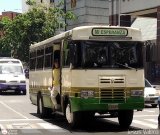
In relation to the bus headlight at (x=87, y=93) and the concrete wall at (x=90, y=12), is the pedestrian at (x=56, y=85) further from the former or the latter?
the concrete wall at (x=90, y=12)

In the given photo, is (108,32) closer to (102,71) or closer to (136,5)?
(102,71)

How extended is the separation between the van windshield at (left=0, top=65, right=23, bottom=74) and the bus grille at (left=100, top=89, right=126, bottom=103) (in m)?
22.7

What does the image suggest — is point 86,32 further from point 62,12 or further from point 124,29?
point 62,12

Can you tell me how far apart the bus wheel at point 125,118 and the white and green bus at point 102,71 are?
6 cm

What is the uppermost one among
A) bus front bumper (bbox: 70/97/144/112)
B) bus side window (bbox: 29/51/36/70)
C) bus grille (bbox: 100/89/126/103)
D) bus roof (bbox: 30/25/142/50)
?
bus roof (bbox: 30/25/142/50)

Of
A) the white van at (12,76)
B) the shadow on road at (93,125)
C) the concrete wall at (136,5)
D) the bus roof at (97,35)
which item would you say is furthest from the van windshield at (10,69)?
the concrete wall at (136,5)

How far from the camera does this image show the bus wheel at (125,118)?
16.4 metres

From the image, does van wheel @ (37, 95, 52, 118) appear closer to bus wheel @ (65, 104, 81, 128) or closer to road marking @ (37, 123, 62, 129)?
road marking @ (37, 123, 62, 129)

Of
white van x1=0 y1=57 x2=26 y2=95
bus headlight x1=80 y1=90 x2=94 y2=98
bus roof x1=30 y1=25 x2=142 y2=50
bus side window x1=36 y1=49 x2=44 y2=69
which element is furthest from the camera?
white van x1=0 y1=57 x2=26 y2=95

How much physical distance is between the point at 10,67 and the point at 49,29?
106ft

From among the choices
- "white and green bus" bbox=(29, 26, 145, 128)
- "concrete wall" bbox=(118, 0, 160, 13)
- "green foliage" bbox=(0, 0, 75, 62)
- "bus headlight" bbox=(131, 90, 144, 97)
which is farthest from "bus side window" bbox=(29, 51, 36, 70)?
"green foliage" bbox=(0, 0, 75, 62)

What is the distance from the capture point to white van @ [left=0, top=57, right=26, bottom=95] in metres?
37.0

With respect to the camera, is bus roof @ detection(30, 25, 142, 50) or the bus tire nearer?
bus roof @ detection(30, 25, 142, 50)

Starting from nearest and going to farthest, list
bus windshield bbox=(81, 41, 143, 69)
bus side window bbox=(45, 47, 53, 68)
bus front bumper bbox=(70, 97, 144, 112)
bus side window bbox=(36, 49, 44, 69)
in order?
bus front bumper bbox=(70, 97, 144, 112), bus windshield bbox=(81, 41, 143, 69), bus side window bbox=(45, 47, 53, 68), bus side window bbox=(36, 49, 44, 69)
